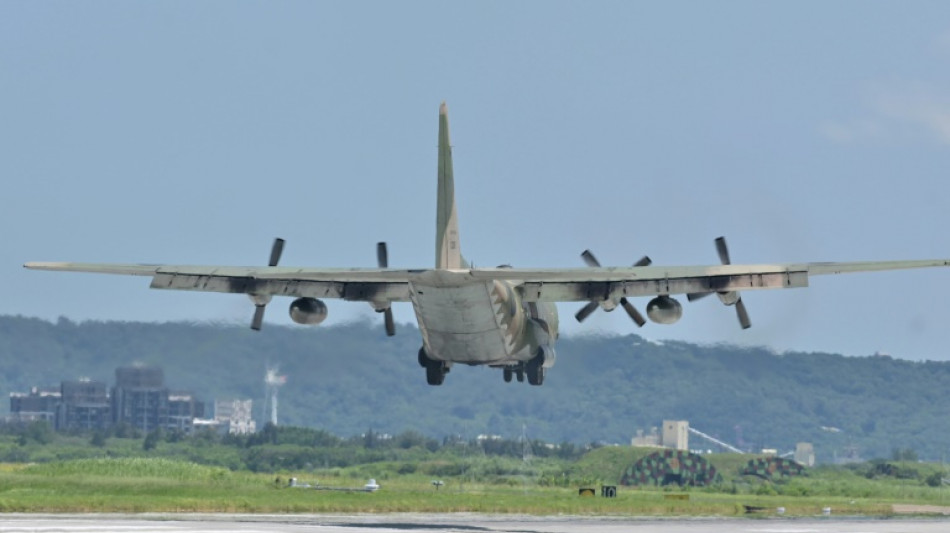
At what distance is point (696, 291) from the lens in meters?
52.7

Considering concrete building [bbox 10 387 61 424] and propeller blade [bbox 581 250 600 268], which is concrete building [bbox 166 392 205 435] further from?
propeller blade [bbox 581 250 600 268]

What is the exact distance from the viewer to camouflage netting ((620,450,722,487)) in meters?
95.6

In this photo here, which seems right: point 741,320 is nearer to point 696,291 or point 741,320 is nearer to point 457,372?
point 696,291

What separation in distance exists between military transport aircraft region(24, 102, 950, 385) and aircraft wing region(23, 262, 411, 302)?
0.12 ft

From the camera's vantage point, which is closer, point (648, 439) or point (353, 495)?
point (353, 495)

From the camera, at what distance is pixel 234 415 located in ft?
350

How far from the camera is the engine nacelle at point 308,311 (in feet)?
177

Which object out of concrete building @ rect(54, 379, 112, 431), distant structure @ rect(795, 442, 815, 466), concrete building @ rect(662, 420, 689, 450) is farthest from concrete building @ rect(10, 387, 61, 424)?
distant structure @ rect(795, 442, 815, 466)

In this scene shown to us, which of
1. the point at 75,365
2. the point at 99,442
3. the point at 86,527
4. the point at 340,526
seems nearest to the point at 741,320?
the point at 340,526

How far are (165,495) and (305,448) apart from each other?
92.4 ft

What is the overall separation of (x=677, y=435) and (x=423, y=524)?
261ft

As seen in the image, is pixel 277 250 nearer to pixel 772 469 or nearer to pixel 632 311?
pixel 632 311

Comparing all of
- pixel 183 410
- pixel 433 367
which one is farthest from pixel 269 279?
pixel 183 410

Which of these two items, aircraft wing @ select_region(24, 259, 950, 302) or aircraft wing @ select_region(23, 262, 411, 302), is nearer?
aircraft wing @ select_region(24, 259, 950, 302)
